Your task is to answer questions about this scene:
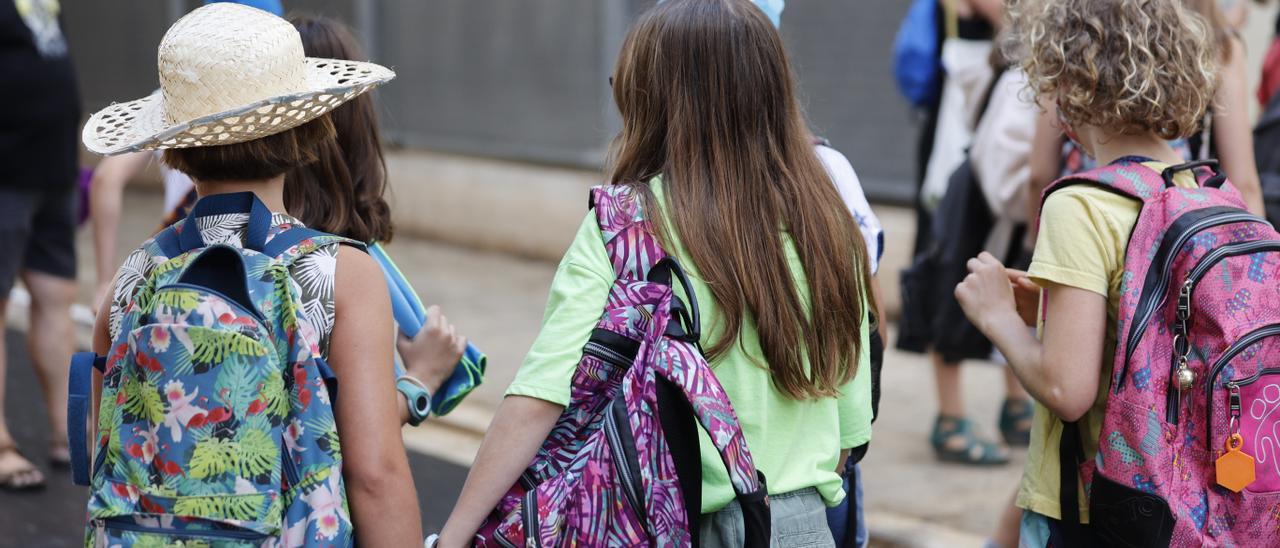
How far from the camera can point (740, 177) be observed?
229cm

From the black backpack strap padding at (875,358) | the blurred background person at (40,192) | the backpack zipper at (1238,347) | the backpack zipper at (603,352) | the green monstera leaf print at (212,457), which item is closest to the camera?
the green monstera leaf print at (212,457)

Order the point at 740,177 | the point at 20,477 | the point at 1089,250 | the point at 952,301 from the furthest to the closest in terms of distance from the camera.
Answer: the point at 20,477 < the point at 952,301 < the point at 1089,250 < the point at 740,177

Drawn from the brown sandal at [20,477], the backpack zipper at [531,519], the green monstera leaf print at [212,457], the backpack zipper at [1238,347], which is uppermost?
the backpack zipper at [1238,347]

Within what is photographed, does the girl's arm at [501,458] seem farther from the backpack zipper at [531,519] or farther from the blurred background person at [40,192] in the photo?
the blurred background person at [40,192]

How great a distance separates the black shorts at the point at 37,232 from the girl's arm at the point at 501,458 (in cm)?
337

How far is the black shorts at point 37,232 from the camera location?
15.9ft

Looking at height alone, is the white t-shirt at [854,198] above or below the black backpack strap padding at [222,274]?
below

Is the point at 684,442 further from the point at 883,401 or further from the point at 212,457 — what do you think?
the point at 883,401

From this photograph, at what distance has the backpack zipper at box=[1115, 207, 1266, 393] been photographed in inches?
92.9

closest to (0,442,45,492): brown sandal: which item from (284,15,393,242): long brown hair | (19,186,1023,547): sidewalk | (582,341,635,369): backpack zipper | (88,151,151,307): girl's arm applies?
(88,151,151,307): girl's arm

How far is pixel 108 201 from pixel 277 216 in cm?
270

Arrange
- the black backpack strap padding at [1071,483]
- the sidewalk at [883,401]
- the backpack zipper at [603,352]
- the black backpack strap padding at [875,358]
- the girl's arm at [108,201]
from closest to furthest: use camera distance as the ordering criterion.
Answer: the backpack zipper at [603,352]
the black backpack strap padding at [1071,483]
the black backpack strap padding at [875,358]
the girl's arm at [108,201]
the sidewalk at [883,401]

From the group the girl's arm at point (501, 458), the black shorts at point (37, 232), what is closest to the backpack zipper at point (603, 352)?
the girl's arm at point (501, 458)

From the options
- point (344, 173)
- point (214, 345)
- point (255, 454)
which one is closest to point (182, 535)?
point (255, 454)
